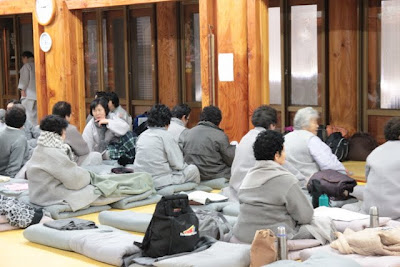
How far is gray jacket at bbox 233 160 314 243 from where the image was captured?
18.4ft

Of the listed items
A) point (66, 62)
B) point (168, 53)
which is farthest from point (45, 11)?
point (168, 53)

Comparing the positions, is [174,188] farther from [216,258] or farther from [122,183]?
[216,258]

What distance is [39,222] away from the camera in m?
7.18

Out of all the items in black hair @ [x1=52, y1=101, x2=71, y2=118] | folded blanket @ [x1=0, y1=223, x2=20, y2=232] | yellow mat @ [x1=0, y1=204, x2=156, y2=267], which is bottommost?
yellow mat @ [x1=0, y1=204, x2=156, y2=267]

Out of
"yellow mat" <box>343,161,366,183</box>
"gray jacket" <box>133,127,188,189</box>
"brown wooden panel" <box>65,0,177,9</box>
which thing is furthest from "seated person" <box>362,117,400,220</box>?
"brown wooden panel" <box>65,0,177,9</box>

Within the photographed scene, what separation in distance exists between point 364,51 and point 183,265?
556 centimetres

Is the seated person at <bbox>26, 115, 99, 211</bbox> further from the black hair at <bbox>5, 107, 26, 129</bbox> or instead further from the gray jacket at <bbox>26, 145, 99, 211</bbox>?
the black hair at <bbox>5, 107, 26, 129</bbox>

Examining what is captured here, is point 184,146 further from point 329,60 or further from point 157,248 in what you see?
point 157,248

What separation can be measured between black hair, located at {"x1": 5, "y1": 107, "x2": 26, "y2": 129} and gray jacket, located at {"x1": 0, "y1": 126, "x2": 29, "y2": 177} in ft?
0.20

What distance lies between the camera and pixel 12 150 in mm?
9211

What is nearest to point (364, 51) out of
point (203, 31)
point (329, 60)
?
point (329, 60)

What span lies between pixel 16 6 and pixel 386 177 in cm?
832

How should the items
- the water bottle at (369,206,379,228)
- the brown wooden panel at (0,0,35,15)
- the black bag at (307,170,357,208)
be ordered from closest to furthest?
the water bottle at (369,206,379,228) < the black bag at (307,170,357,208) < the brown wooden panel at (0,0,35,15)

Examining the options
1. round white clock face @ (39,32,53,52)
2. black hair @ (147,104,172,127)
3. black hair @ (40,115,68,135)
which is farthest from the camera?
round white clock face @ (39,32,53,52)
